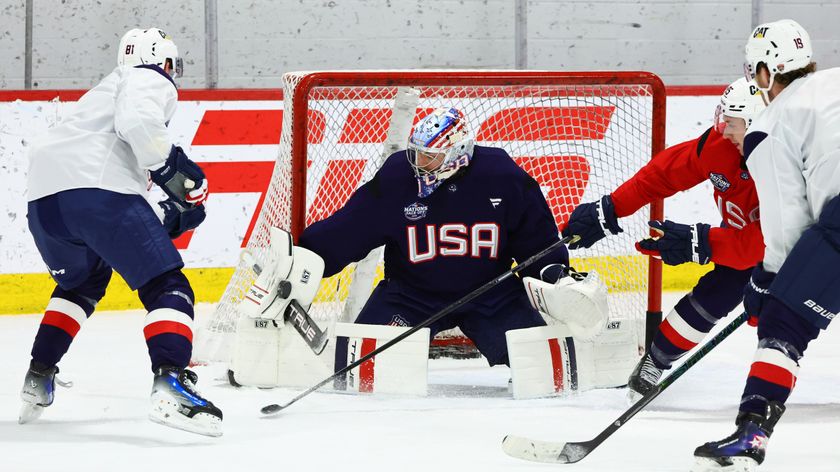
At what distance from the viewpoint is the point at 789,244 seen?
2.57m

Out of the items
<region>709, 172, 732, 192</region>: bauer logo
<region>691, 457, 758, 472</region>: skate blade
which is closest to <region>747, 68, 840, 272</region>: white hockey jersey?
<region>691, 457, 758, 472</region>: skate blade

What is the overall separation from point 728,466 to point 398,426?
0.95 m

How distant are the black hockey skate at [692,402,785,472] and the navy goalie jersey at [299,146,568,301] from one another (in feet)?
3.76

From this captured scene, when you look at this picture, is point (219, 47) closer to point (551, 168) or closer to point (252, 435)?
point (551, 168)

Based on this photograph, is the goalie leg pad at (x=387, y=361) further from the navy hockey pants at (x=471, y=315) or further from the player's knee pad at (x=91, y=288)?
the player's knee pad at (x=91, y=288)

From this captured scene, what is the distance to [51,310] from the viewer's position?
3.27 m

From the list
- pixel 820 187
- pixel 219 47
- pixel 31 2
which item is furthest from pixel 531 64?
pixel 820 187

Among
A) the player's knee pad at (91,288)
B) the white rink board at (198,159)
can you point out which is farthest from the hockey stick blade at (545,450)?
the white rink board at (198,159)

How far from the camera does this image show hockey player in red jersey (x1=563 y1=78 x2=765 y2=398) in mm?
3289

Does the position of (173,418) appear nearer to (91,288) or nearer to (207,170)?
(91,288)

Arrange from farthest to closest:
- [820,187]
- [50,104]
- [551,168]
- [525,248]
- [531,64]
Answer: [531,64]
[50,104]
[551,168]
[525,248]
[820,187]

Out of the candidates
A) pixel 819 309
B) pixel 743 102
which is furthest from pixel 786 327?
pixel 743 102

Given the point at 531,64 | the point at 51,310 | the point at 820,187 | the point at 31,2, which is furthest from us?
the point at 531,64

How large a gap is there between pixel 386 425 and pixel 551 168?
1755mm
